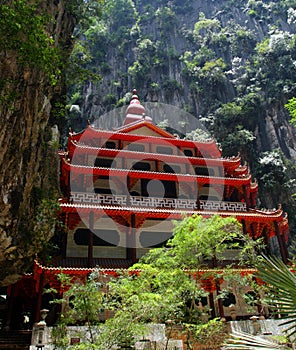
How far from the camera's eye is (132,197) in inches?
721

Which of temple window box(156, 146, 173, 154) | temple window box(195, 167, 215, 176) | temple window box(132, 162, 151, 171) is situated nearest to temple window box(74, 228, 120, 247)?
Result: temple window box(132, 162, 151, 171)

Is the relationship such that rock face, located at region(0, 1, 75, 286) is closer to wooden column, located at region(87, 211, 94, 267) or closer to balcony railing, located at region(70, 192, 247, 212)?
wooden column, located at region(87, 211, 94, 267)

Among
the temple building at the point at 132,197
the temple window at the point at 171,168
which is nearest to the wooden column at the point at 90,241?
the temple building at the point at 132,197

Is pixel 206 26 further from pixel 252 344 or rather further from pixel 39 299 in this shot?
pixel 252 344

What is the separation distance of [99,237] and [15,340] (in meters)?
6.82

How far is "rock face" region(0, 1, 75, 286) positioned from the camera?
9062 millimetres

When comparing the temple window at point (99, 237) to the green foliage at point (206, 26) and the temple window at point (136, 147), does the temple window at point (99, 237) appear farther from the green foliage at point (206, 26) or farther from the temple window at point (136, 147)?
the green foliage at point (206, 26)

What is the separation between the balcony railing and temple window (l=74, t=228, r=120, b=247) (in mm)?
1567

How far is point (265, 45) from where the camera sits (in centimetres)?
4241

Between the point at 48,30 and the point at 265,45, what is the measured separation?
36.6 metres

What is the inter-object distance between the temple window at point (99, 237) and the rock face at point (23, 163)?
4.96 m

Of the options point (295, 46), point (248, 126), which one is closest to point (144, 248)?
point (248, 126)

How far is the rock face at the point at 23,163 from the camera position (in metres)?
9.06

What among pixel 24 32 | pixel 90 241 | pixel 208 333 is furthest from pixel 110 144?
pixel 208 333
